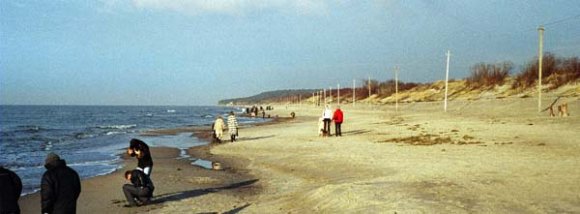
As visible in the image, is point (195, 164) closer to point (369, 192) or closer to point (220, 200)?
point (220, 200)

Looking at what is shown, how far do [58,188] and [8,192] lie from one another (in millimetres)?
604

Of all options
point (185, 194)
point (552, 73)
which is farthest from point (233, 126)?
point (552, 73)

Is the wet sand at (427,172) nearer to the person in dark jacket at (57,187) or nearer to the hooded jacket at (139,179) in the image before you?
the hooded jacket at (139,179)

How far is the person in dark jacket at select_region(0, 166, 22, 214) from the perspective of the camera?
6883 millimetres

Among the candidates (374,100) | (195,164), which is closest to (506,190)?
(195,164)

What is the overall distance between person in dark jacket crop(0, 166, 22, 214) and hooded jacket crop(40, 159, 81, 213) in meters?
0.33

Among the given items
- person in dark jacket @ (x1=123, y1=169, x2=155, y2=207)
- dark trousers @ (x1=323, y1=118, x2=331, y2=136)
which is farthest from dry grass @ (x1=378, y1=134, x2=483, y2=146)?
person in dark jacket @ (x1=123, y1=169, x2=155, y2=207)

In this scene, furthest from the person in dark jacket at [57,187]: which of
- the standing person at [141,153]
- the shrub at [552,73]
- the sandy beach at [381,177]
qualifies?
the shrub at [552,73]

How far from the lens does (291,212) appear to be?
921cm

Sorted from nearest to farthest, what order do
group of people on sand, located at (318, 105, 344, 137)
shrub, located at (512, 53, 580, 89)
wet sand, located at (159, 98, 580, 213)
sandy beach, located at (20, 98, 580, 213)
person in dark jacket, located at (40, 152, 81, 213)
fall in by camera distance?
person in dark jacket, located at (40, 152, 81, 213) → wet sand, located at (159, 98, 580, 213) → sandy beach, located at (20, 98, 580, 213) → group of people on sand, located at (318, 105, 344, 137) → shrub, located at (512, 53, 580, 89)

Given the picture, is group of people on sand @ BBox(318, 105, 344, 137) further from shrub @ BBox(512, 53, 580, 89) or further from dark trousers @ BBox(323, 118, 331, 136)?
shrub @ BBox(512, 53, 580, 89)

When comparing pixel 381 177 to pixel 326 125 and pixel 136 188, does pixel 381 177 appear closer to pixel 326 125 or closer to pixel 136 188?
pixel 136 188

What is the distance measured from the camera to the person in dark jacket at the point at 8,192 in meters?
6.88

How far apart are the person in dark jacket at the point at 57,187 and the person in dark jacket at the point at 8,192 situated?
328 mm
